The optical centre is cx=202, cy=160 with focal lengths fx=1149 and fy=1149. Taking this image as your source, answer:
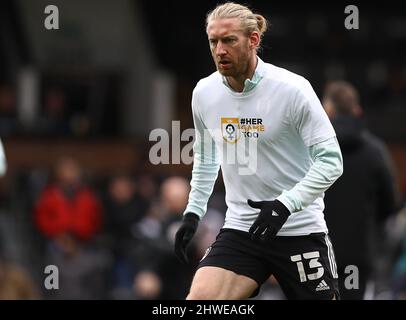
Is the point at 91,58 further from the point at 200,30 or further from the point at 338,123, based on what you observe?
the point at 338,123

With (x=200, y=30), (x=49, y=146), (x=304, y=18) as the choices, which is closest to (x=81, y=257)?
(x=49, y=146)

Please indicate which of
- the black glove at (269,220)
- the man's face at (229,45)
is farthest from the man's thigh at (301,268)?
the man's face at (229,45)

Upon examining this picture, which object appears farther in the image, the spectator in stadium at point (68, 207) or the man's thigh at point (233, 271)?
the spectator in stadium at point (68, 207)

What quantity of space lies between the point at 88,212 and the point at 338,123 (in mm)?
6703

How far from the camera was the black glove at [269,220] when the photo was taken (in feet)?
20.2

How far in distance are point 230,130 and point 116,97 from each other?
14468mm

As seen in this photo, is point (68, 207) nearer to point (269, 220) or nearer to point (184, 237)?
point (184, 237)

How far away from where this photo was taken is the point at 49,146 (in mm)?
18531

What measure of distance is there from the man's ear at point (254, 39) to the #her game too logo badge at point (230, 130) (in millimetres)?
429

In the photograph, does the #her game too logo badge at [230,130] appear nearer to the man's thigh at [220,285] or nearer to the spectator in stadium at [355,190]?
the man's thigh at [220,285]

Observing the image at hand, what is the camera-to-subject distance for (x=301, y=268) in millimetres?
6453

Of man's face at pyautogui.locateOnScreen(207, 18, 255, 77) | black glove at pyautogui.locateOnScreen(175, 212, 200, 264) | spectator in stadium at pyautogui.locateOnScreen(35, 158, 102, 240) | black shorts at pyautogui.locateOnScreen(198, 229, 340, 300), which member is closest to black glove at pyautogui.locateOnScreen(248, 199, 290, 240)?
black shorts at pyautogui.locateOnScreen(198, 229, 340, 300)

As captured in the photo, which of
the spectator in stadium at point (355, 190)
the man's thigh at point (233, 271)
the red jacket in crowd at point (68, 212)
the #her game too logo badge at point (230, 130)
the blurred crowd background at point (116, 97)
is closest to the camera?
the man's thigh at point (233, 271)
